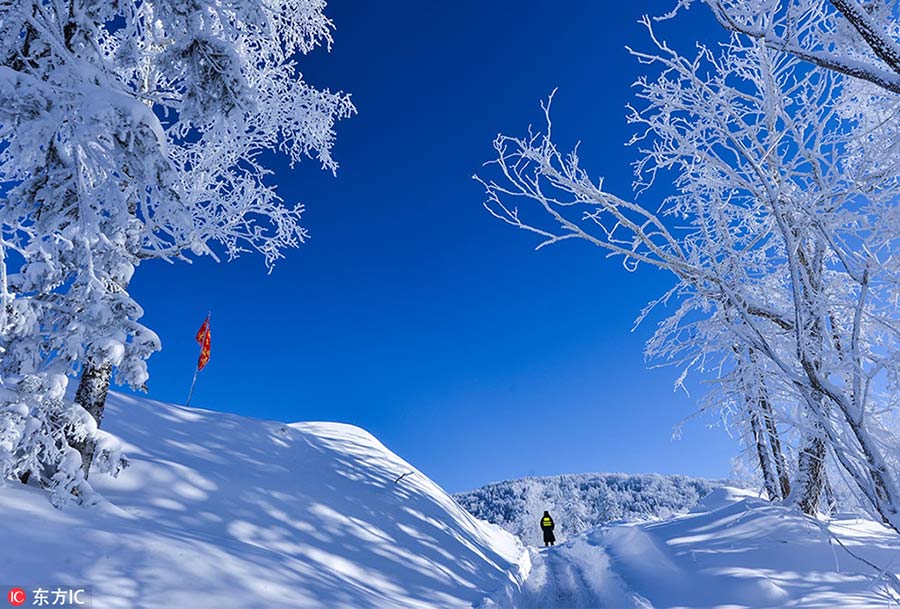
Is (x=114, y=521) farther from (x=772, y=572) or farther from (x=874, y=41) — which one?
(x=772, y=572)

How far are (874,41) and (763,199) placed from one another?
1327 mm

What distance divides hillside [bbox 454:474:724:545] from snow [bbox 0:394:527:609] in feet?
163

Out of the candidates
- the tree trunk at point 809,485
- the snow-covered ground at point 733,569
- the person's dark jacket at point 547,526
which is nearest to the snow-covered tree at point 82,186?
the snow-covered ground at point 733,569

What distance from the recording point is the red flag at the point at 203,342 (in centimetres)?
1460

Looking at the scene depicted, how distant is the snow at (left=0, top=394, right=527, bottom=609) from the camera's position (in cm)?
422

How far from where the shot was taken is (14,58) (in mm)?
4086

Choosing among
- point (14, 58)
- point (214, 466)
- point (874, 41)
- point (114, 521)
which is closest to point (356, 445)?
point (214, 466)

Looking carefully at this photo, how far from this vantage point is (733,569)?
23.1ft

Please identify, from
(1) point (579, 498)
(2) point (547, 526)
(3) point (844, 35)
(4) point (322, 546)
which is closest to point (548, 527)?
(2) point (547, 526)

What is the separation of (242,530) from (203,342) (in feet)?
34.2

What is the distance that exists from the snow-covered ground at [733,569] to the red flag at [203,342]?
37.0 ft

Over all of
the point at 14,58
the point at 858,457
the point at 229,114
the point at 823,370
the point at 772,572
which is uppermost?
the point at 229,114

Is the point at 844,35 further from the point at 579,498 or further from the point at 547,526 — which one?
the point at 579,498

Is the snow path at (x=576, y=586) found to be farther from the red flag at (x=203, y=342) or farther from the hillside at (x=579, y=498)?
the hillside at (x=579, y=498)
